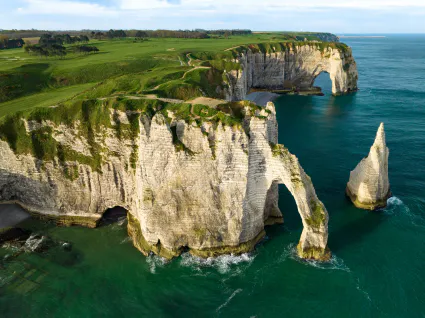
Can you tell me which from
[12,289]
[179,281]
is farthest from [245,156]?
[12,289]

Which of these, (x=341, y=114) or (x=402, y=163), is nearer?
(x=402, y=163)

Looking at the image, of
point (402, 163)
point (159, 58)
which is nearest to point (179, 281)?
point (402, 163)

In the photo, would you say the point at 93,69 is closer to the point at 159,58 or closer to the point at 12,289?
the point at 159,58

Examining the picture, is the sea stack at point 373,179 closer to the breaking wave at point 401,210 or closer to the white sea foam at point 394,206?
the white sea foam at point 394,206

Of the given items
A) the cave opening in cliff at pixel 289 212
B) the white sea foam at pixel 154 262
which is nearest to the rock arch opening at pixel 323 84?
the cave opening in cliff at pixel 289 212

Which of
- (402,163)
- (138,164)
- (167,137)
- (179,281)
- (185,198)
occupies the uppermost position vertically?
(167,137)

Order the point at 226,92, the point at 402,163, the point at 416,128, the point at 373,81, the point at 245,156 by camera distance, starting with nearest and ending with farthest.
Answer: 1. the point at 245,156
2. the point at 402,163
3. the point at 226,92
4. the point at 416,128
5. the point at 373,81

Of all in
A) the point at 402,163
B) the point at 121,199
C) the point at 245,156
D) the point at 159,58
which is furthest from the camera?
the point at 159,58

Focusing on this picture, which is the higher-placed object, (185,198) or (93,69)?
(93,69)
